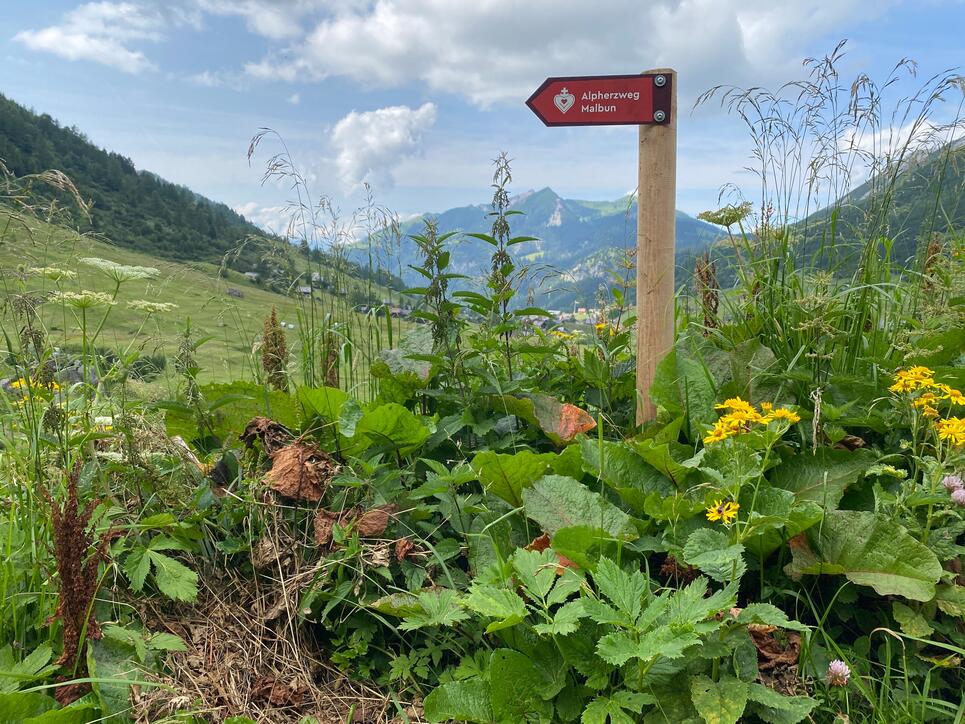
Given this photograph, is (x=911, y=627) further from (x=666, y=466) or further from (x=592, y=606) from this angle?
(x=592, y=606)

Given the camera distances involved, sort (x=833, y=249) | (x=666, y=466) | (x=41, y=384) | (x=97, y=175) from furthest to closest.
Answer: (x=97, y=175) < (x=833, y=249) < (x=41, y=384) < (x=666, y=466)

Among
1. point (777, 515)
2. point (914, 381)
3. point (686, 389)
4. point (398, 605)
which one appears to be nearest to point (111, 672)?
point (398, 605)

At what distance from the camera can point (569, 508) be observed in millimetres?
2244

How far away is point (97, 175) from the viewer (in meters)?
100

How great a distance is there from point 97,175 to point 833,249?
11768 centimetres

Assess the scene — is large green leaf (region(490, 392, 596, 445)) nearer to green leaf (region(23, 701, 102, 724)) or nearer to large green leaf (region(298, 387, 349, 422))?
large green leaf (region(298, 387, 349, 422))

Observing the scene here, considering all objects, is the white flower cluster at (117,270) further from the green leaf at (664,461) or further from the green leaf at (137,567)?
the green leaf at (664,461)

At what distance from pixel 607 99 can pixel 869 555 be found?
2155 millimetres

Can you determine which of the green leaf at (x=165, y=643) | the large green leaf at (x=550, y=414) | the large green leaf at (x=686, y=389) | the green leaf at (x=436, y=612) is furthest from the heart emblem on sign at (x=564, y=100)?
the green leaf at (x=165, y=643)

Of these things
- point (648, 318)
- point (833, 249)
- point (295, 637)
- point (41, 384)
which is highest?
point (833, 249)

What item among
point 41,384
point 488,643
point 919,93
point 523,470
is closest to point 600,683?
point 488,643

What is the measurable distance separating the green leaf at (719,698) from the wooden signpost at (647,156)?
145 centimetres

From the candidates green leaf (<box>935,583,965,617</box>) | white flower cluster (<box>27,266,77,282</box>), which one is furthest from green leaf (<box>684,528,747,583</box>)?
white flower cluster (<box>27,266,77,282</box>)

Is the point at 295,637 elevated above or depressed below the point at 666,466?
below
